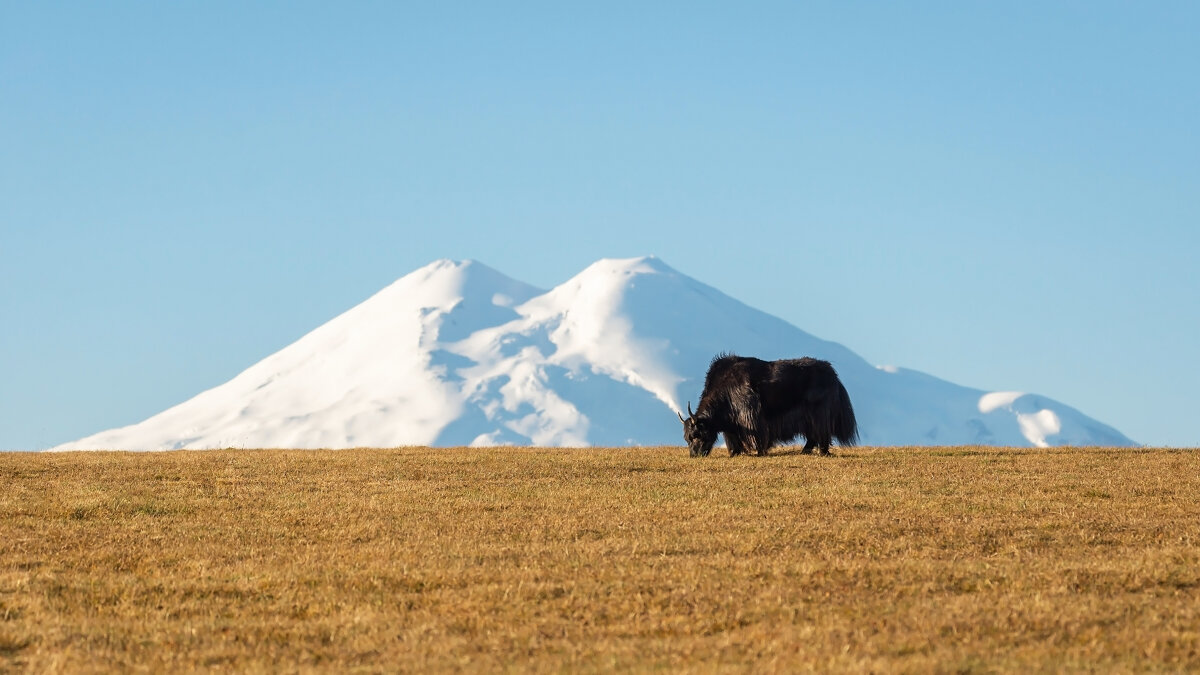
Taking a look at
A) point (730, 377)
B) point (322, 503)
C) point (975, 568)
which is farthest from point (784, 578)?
point (730, 377)

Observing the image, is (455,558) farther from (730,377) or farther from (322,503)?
(730,377)

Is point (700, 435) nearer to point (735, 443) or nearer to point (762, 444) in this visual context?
point (735, 443)

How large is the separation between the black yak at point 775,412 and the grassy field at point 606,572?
6720 millimetres

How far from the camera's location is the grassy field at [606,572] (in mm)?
12141

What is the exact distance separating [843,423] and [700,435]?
3303mm

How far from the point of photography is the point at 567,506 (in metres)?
21.5

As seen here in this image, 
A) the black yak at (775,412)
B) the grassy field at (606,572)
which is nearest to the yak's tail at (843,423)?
the black yak at (775,412)

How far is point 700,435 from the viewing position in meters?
34.3

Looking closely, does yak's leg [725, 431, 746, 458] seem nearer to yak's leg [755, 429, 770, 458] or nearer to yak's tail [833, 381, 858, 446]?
yak's leg [755, 429, 770, 458]

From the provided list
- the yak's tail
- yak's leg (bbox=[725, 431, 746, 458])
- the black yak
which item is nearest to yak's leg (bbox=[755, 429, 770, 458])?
the black yak

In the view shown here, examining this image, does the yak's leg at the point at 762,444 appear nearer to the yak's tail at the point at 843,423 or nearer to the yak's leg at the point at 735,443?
the yak's leg at the point at 735,443

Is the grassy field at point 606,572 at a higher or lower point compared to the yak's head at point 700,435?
lower

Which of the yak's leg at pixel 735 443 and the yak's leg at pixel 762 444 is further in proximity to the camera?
the yak's leg at pixel 735 443

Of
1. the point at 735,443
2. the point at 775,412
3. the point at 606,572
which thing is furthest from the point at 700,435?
the point at 606,572
